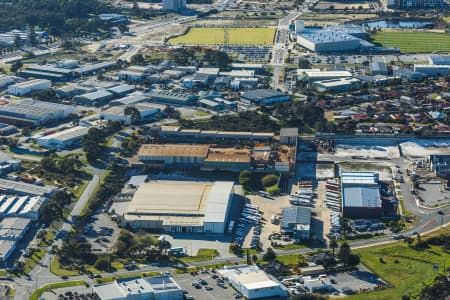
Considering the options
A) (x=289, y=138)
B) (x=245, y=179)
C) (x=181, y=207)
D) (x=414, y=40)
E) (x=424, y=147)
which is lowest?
(x=181, y=207)

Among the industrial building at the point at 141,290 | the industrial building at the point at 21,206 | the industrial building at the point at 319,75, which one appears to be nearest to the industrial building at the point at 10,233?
the industrial building at the point at 21,206

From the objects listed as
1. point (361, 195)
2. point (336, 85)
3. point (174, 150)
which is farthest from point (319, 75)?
point (361, 195)

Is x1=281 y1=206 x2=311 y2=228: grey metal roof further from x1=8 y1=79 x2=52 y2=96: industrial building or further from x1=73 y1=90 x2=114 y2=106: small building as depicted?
x1=8 y1=79 x2=52 y2=96: industrial building

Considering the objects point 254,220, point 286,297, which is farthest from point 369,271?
point 254,220

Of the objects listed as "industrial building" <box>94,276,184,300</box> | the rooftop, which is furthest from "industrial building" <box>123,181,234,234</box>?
"industrial building" <box>94,276,184,300</box>

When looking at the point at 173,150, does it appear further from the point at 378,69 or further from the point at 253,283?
the point at 378,69

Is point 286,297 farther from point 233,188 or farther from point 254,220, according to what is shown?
point 233,188

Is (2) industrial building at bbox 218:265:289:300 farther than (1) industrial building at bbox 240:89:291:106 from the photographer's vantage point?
No
